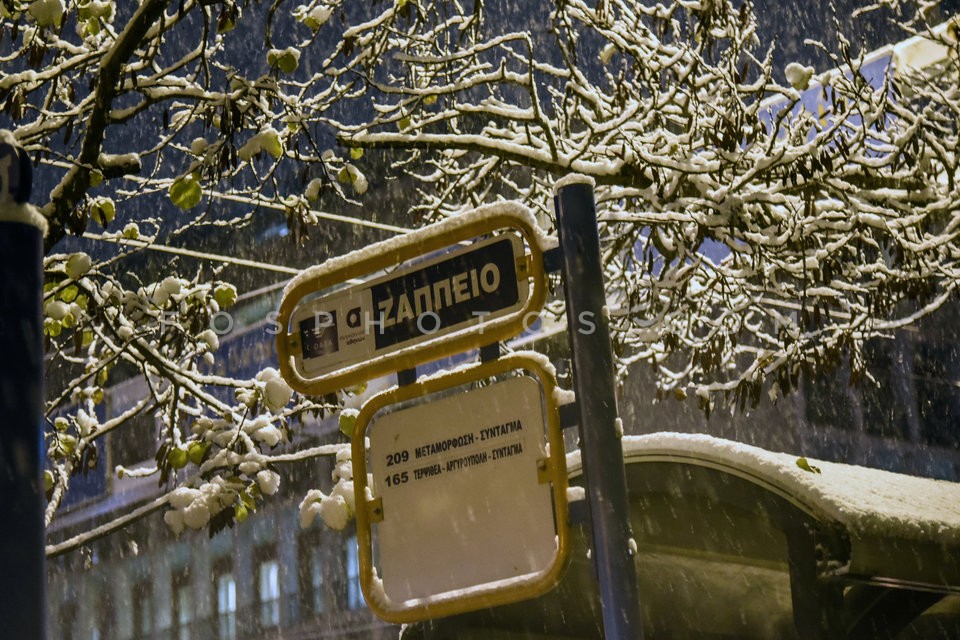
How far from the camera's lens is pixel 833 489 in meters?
5.36

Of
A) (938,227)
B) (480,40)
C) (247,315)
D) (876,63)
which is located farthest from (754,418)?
(247,315)

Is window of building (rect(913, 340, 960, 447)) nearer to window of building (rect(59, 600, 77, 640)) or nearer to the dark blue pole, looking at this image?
the dark blue pole

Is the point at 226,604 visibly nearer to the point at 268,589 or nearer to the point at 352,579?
the point at 268,589

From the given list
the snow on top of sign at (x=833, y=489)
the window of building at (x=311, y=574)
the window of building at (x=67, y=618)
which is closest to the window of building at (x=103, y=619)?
the window of building at (x=67, y=618)

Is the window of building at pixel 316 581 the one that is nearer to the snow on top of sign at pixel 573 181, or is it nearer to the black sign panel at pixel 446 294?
the black sign panel at pixel 446 294

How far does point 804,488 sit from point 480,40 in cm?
497

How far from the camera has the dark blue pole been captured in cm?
229

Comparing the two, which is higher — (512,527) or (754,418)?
(754,418)

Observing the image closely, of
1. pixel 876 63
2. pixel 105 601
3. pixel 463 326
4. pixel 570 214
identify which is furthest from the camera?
pixel 105 601

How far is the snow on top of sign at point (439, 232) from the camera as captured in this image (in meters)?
3.49

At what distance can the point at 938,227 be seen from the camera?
72.4 ft

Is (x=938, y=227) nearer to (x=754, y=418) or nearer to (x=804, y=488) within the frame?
(x=754, y=418)

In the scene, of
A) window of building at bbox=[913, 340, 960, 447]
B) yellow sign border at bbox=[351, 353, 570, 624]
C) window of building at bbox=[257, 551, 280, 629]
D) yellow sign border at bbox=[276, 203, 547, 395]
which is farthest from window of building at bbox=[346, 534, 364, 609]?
yellow sign border at bbox=[351, 353, 570, 624]

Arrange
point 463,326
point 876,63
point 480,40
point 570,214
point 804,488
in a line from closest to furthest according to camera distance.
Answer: point 570,214 < point 463,326 < point 804,488 < point 480,40 < point 876,63
